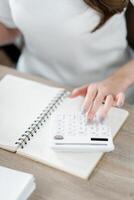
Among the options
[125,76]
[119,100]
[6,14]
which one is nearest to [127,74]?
[125,76]

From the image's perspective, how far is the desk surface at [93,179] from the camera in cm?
77

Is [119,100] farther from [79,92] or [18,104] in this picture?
[18,104]

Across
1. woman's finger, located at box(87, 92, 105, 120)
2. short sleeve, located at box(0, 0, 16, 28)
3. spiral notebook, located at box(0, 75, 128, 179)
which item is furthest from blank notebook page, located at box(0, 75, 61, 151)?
short sleeve, located at box(0, 0, 16, 28)

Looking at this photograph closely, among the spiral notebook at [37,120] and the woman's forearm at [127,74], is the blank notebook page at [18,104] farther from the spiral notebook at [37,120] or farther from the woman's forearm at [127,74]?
the woman's forearm at [127,74]

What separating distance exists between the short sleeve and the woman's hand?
378 millimetres

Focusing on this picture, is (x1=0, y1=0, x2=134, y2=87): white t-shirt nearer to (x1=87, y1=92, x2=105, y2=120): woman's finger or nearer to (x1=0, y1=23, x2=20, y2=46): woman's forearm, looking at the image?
(x1=0, y1=23, x2=20, y2=46): woman's forearm

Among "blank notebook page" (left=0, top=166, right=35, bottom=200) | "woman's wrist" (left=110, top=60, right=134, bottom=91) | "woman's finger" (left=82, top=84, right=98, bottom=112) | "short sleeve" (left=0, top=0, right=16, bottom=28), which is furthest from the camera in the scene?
"short sleeve" (left=0, top=0, right=16, bottom=28)

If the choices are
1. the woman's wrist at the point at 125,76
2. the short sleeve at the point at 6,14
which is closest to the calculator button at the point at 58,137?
the woman's wrist at the point at 125,76

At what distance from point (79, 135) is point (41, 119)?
11 centimetres

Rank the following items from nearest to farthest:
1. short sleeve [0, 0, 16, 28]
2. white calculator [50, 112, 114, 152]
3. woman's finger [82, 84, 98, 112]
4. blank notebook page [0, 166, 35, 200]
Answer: blank notebook page [0, 166, 35, 200], white calculator [50, 112, 114, 152], woman's finger [82, 84, 98, 112], short sleeve [0, 0, 16, 28]

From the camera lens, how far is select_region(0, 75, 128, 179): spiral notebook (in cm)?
83

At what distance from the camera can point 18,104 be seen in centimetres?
99

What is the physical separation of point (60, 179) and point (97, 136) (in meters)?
0.12

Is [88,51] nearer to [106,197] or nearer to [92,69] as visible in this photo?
[92,69]
